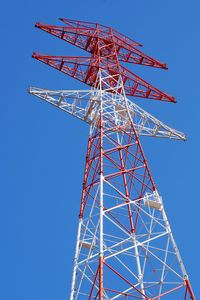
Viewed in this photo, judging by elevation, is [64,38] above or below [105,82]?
above

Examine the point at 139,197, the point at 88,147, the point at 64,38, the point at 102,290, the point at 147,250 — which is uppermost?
the point at 64,38

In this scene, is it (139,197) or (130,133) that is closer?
(139,197)

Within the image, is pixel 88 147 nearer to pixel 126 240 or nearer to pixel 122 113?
pixel 122 113

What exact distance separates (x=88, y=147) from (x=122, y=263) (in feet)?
30.8

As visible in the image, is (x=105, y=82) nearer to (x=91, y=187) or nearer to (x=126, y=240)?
(x=91, y=187)

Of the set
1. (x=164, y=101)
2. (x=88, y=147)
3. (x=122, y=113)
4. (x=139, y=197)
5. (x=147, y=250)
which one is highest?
(x=164, y=101)

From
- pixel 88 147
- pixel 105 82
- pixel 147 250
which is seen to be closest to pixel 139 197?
pixel 147 250

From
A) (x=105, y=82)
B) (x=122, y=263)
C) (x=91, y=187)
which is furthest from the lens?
(x=105, y=82)

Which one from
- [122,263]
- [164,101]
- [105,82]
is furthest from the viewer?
[164,101]

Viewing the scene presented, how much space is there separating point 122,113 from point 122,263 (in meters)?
10.7

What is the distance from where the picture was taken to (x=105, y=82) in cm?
3212

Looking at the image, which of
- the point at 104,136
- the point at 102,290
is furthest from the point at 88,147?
the point at 102,290

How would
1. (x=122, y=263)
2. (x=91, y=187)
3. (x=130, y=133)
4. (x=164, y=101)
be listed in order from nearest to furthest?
1. (x=122, y=263)
2. (x=91, y=187)
3. (x=130, y=133)
4. (x=164, y=101)

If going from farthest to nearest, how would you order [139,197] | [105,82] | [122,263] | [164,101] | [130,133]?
[164,101], [105,82], [130,133], [139,197], [122,263]
